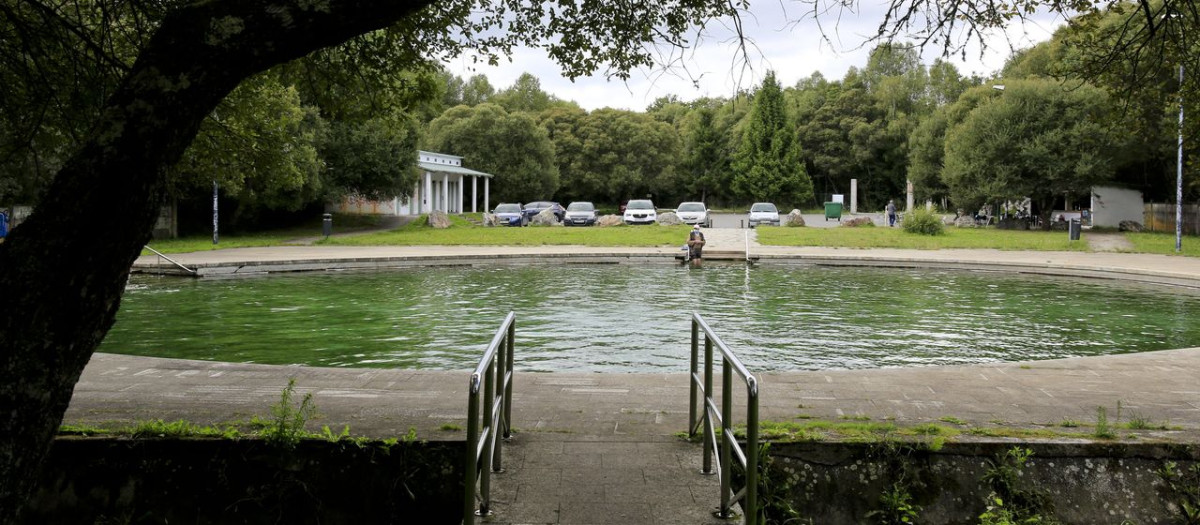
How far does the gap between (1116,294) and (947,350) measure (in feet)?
25.3

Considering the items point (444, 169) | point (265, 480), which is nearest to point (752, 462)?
→ point (265, 480)

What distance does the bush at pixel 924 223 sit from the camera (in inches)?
1220

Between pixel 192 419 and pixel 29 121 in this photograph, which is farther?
pixel 29 121

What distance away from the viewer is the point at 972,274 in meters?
18.9

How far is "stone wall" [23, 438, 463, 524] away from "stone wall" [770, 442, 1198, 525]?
1.78 meters

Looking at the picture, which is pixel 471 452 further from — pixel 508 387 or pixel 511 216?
pixel 511 216

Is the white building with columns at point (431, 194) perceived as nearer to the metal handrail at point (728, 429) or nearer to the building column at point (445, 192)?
the building column at point (445, 192)

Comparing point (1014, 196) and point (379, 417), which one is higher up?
point (1014, 196)

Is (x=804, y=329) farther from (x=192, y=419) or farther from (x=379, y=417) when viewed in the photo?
(x=192, y=419)

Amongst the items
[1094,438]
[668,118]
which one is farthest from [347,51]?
[668,118]

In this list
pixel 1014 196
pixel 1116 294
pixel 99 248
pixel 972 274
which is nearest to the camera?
pixel 99 248

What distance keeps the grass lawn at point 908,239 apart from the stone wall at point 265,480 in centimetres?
2330

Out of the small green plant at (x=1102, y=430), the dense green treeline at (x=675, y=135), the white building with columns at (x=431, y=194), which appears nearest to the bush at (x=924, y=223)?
the dense green treeline at (x=675, y=135)

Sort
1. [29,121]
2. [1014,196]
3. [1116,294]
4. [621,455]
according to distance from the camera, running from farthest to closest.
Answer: [1014,196]
[1116,294]
[29,121]
[621,455]
